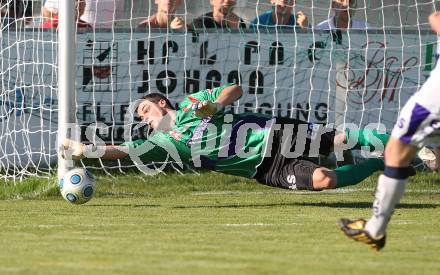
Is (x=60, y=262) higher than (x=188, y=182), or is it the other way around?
(x=60, y=262)

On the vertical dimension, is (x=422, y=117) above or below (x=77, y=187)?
above

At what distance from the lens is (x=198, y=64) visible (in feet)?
44.6

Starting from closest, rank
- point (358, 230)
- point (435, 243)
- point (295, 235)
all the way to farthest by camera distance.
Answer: point (358, 230) → point (435, 243) → point (295, 235)

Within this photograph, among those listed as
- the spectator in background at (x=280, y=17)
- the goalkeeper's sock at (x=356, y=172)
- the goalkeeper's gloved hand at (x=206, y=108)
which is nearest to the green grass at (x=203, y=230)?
the goalkeeper's sock at (x=356, y=172)

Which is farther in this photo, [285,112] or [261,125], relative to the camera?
[285,112]

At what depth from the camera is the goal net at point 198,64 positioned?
12969 millimetres

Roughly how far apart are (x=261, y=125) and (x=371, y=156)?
3.97 ft

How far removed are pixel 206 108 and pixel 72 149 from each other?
157cm

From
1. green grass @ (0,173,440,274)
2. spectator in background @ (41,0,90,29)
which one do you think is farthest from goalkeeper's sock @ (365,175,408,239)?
spectator in background @ (41,0,90,29)

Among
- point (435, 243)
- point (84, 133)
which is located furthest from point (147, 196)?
point (435, 243)

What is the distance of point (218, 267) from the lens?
234 inches

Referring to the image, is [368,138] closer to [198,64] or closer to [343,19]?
[198,64]

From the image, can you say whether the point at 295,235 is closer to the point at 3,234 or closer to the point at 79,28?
the point at 3,234

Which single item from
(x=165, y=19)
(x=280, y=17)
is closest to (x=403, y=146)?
(x=165, y=19)
